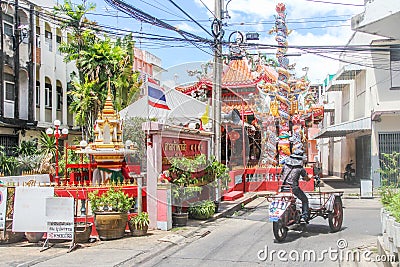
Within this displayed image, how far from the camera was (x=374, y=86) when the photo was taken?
2245 centimetres

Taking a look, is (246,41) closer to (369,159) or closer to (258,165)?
(258,165)

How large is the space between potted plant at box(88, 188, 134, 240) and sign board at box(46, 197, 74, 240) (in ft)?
2.56

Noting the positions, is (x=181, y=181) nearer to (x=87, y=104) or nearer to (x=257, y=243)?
(x=257, y=243)

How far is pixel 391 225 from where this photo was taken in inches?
247

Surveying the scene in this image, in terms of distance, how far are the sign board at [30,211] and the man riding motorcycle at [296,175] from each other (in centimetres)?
501

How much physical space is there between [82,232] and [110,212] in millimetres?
699

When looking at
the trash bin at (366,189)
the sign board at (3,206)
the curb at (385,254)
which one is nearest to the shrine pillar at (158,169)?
the sign board at (3,206)

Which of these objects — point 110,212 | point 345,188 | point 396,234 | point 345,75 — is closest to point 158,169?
point 110,212

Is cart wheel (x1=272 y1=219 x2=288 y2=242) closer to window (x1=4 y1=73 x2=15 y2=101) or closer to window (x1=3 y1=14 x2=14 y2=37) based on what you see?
window (x1=4 y1=73 x2=15 y2=101)

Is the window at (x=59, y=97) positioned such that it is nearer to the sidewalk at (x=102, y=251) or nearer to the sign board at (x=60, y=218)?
the sidewalk at (x=102, y=251)

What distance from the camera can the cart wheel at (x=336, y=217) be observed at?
10.8 meters

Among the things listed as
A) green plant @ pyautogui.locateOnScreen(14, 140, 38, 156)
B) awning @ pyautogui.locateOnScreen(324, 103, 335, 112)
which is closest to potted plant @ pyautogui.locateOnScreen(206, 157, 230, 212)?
green plant @ pyautogui.locateOnScreen(14, 140, 38, 156)

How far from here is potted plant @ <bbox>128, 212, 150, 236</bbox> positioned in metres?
10.5

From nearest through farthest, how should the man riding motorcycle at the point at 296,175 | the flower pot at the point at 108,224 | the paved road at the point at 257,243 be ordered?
1. the paved road at the point at 257,243
2. the flower pot at the point at 108,224
3. the man riding motorcycle at the point at 296,175
